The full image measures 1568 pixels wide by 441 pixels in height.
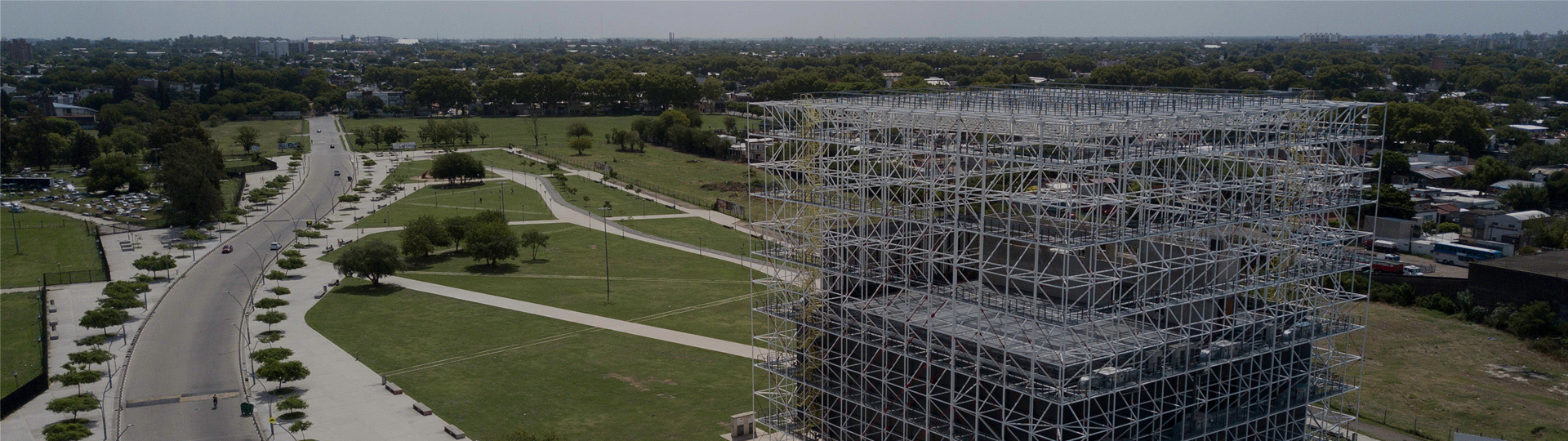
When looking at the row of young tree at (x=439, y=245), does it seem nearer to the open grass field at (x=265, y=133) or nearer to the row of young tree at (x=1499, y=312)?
the row of young tree at (x=1499, y=312)

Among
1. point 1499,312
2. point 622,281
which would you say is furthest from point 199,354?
point 1499,312

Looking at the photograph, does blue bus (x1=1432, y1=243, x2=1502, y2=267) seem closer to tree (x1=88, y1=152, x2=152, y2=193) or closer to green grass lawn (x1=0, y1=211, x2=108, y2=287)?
green grass lawn (x1=0, y1=211, x2=108, y2=287)

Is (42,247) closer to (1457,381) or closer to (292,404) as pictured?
(292,404)

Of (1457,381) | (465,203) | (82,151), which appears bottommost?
(1457,381)

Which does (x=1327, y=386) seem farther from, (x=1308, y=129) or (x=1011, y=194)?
(x=1011, y=194)

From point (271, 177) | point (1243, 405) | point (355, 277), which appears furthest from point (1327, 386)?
point (271, 177)

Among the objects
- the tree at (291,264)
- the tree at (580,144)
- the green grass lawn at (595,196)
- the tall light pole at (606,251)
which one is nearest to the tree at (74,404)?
the tree at (291,264)
